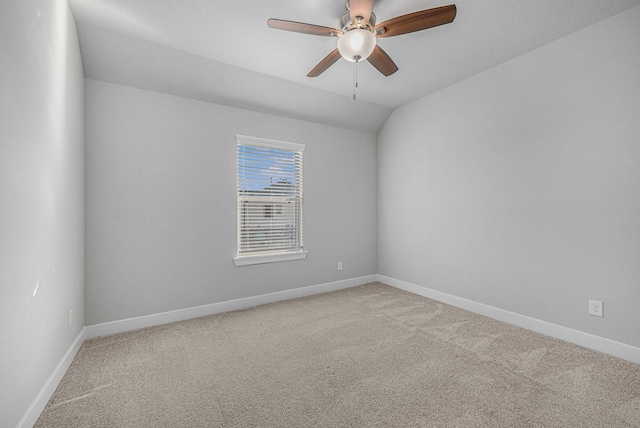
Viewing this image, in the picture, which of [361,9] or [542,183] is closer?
[361,9]

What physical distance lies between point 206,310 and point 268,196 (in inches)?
61.6

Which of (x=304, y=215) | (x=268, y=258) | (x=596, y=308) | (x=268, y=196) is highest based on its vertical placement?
(x=268, y=196)

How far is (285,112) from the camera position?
11.9 ft

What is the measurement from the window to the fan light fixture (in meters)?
1.85

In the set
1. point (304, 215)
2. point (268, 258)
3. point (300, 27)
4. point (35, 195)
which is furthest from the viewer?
point (304, 215)

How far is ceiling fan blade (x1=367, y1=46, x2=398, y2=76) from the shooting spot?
214cm

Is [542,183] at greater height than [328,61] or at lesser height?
lesser

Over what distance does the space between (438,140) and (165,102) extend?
3329mm

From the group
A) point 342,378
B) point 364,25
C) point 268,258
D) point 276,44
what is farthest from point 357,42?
point 268,258

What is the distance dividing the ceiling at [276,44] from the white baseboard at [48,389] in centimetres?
245

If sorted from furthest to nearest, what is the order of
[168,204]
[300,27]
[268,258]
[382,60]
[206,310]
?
[268,258] < [206,310] < [168,204] < [382,60] < [300,27]

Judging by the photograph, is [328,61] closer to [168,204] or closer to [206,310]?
[168,204]

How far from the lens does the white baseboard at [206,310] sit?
264cm

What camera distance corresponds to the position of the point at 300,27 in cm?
192
